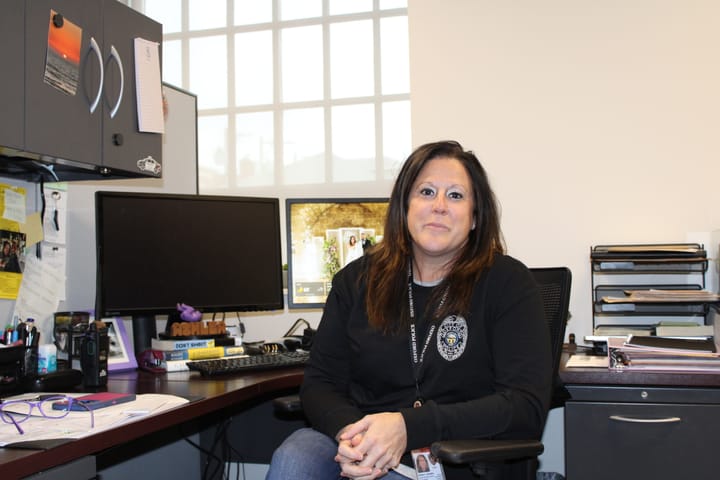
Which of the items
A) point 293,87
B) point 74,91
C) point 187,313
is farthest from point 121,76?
point 293,87

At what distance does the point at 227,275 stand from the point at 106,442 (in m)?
1.08

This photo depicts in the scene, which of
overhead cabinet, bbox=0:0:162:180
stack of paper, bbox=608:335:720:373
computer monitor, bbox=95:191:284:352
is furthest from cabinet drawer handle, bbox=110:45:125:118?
stack of paper, bbox=608:335:720:373

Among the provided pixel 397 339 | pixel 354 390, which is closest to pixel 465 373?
pixel 397 339

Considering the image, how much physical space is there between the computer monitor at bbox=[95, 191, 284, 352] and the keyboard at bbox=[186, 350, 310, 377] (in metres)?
0.25

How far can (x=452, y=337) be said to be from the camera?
5.11ft

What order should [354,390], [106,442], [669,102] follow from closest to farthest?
[106,442] → [354,390] → [669,102]

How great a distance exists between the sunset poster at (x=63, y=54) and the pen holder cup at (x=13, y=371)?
0.62 metres

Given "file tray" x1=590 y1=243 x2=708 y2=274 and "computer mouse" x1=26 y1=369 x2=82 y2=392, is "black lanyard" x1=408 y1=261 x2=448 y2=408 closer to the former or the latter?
"computer mouse" x1=26 y1=369 x2=82 y2=392

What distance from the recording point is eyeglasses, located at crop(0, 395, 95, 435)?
1.39m

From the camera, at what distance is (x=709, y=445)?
1.84 metres

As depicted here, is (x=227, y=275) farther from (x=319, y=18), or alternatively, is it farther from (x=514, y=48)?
(x=319, y=18)

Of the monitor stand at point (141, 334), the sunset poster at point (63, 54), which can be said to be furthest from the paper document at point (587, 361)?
the sunset poster at point (63, 54)

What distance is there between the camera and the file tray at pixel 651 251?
89.2 inches

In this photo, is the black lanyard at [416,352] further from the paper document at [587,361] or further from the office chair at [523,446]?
the paper document at [587,361]
